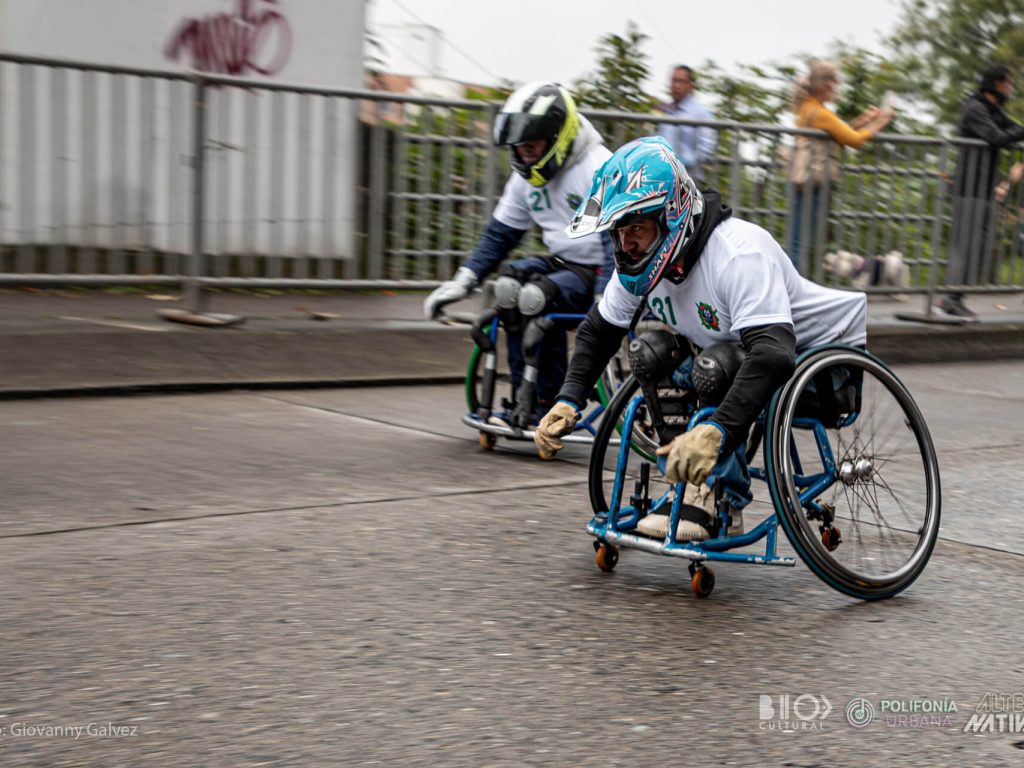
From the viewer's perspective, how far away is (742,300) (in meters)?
4.34

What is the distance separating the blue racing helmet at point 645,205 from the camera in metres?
4.29

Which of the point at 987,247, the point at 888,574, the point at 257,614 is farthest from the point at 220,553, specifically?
the point at 987,247

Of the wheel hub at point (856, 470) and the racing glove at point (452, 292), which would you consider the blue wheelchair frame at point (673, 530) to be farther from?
the racing glove at point (452, 292)

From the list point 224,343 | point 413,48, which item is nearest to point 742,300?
point 224,343

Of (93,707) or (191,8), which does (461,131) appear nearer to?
(191,8)

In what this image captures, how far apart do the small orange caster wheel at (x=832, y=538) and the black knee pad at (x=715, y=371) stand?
69cm

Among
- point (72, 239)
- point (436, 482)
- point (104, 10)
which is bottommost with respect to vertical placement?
point (436, 482)

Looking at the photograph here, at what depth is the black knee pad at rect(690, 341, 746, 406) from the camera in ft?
14.3

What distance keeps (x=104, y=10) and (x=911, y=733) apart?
8.62 meters

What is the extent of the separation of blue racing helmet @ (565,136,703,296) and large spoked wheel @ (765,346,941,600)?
542 mm

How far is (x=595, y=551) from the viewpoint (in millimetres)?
4957

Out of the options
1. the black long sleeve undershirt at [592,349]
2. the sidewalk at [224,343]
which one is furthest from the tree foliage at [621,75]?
the black long sleeve undershirt at [592,349]

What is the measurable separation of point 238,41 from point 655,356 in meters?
7.21

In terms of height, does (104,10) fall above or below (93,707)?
above
